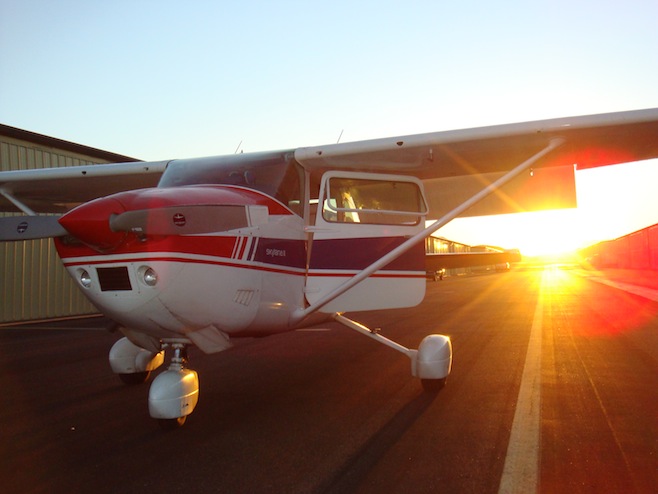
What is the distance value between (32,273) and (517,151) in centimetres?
1475

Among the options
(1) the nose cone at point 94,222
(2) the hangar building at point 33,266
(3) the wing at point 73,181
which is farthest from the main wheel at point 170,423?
(2) the hangar building at point 33,266

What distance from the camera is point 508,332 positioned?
9.28 m

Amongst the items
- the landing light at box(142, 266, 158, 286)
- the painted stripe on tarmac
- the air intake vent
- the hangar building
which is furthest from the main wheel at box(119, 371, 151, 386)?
the hangar building

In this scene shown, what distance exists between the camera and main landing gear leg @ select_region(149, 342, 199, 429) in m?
3.68

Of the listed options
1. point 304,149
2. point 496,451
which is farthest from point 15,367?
point 496,451

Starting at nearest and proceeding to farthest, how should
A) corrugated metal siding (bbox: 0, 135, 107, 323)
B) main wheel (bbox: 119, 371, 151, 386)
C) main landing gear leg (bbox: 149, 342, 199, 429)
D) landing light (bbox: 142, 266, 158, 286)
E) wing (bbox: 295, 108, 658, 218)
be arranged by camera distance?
landing light (bbox: 142, 266, 158, 286) → main landing gear leg (bbox: 149, 342, 199, 429) → wing (bbox: 295, 108, 658, 218) → main wheel (bbox: 119, 371, 151, 386) → corrugated metal siding (bbox: 0, 135, 107, 323)

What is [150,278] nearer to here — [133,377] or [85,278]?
[85,278]

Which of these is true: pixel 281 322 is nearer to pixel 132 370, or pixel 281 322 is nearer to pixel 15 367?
pixel 132 370

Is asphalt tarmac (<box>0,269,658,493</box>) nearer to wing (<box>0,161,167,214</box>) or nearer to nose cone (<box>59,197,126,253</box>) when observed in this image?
nose cone (<box>59,197,126,253</box>)

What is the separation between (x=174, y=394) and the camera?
3.72 m

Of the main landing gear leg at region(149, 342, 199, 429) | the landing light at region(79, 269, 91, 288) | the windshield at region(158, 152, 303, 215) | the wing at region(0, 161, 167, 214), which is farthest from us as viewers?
the wing at region(0, 161, 167, 214)

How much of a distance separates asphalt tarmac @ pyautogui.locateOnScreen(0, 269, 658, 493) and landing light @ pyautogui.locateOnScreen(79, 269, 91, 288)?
1.09 metres

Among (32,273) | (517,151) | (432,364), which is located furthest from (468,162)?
(32,273)

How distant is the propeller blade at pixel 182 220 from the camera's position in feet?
10.5
